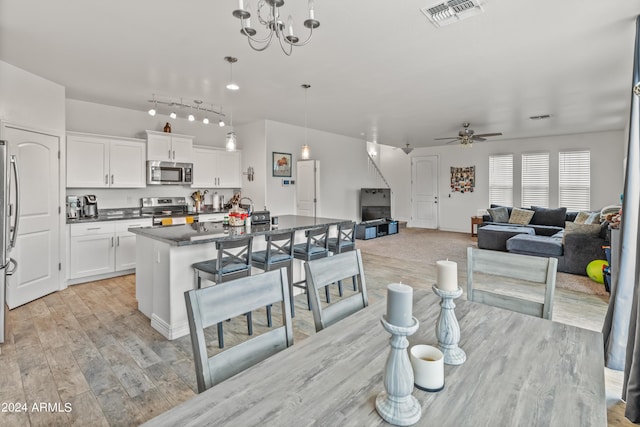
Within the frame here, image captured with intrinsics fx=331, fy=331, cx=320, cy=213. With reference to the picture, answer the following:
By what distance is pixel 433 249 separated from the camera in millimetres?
7004

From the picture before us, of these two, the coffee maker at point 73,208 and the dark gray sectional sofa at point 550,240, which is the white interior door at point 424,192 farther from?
the coffee maker at point 73,208

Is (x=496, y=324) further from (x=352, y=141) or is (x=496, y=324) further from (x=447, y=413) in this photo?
(x=352, y=141)

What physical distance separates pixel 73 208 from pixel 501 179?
954cm

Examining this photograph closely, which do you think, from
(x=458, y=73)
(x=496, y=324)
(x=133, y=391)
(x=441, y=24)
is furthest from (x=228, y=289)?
(x=458, y=73)

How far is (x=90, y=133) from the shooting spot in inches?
195

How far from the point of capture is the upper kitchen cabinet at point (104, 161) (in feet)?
15.2

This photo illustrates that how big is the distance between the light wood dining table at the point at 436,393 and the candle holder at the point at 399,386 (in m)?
0.03

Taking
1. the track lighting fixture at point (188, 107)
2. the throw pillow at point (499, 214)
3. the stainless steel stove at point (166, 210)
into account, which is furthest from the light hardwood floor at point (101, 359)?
the throw pillow at point (499, 214)

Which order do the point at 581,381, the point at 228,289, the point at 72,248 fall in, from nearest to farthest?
the point at 581,381 → the point at 228,289 → the point at 72,248

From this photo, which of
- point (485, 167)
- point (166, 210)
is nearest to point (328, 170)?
point (166, 210)

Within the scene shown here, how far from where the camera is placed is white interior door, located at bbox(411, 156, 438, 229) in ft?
33.7

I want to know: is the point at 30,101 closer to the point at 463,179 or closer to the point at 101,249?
the point at 101,249

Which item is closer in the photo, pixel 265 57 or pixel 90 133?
pixel 265 57

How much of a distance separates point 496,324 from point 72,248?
16.6 ft
